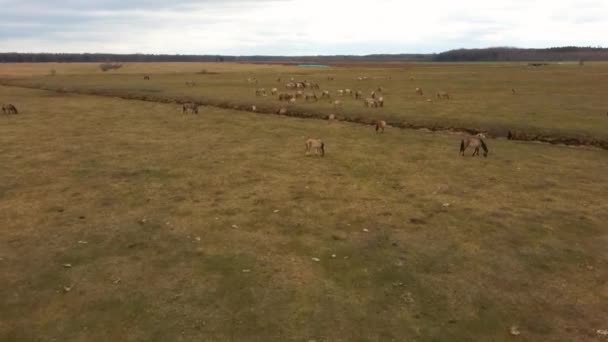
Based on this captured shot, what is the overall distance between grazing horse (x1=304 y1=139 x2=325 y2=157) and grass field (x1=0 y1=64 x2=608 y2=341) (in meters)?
0.72

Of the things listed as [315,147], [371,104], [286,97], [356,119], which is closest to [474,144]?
[315,147]

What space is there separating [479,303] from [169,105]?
157 ft

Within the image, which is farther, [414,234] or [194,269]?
[414,234]

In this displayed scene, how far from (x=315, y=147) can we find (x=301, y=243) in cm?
1345

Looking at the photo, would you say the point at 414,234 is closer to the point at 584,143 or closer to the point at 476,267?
the point at 476,267

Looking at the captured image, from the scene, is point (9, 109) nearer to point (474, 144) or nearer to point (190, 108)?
point (190, 108)

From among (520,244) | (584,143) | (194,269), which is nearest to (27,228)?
(194,269)

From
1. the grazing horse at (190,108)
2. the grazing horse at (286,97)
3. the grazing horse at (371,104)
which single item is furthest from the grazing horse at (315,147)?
the grazing horse at (286,97)

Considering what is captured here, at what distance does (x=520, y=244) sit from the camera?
16.1 metres

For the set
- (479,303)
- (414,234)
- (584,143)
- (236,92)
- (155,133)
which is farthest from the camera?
(236,92)

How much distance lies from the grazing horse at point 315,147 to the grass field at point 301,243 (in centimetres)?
72

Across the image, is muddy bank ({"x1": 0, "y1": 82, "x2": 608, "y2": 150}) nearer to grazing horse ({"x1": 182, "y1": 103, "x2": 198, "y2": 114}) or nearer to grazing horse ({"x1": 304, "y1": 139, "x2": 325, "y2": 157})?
grazing horse ({"x1": 182, "y1": 103, "x2": 198, "y2": 114})

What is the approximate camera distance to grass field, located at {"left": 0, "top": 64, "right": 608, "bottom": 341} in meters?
11.7

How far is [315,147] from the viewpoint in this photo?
95.3ft
